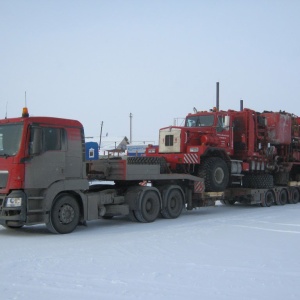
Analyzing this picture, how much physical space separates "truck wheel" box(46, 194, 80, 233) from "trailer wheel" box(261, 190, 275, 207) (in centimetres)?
897

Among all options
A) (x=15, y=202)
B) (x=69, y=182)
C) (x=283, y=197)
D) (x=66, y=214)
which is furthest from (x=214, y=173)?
(x=15, y=202)

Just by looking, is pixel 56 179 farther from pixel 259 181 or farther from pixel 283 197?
pixel 283 197

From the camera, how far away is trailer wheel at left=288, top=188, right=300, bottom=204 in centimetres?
1936

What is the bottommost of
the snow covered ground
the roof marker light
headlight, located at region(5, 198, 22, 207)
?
the snow covered ground

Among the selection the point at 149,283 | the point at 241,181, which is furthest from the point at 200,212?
the point at 149,283

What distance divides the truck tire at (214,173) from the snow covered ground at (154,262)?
2935mm

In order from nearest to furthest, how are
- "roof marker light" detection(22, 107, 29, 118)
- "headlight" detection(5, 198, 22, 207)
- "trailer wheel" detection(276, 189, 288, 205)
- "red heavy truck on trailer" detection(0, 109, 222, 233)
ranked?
"headlight" detection(5, 198, 22, 207), "red heavy truck on trailer" detection(0, 109, 222, 233), "roof marker light" detection(22, 107, 29, 118), "trailer wheel" detection(276, 189, 288, 205)

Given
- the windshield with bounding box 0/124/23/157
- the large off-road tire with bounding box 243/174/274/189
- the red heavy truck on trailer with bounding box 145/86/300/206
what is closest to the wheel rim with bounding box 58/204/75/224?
the windshield with bounding box 0/124/23/157

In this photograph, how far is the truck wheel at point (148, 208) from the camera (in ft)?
41.6

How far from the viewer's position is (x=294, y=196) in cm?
1970

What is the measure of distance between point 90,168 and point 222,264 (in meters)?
6.28

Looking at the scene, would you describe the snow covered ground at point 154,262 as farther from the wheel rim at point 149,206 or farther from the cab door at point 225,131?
the cab door at point 225,131

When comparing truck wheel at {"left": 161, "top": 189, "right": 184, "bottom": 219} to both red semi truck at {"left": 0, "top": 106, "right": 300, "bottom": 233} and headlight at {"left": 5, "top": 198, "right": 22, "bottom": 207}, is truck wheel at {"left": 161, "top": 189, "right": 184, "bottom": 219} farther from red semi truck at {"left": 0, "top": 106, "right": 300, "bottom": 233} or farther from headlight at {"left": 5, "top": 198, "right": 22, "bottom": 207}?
headlight at {"left": 5, "top": 198, "right": 22, "bottom": 207}

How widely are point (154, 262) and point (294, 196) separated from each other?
13.6m
